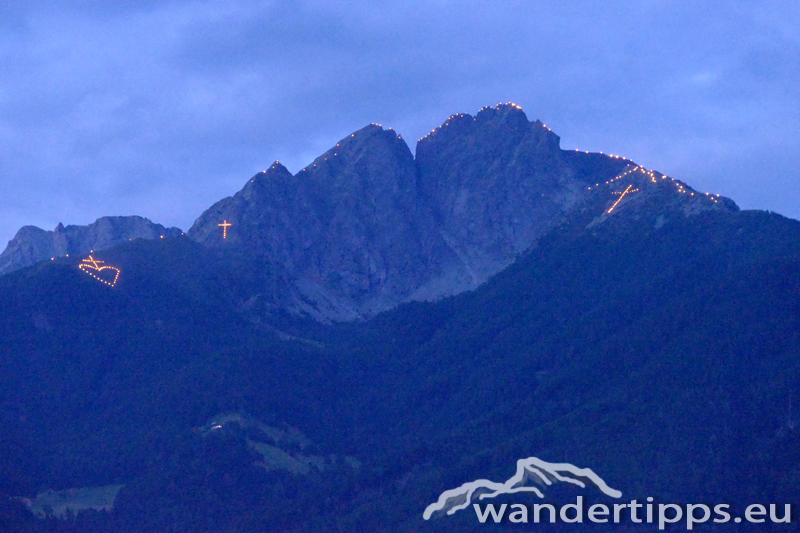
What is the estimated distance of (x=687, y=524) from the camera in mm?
197375

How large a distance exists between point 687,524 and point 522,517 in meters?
27.7

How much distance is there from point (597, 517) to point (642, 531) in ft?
25.2

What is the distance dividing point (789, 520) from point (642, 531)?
77.5 feet

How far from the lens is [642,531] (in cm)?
19725

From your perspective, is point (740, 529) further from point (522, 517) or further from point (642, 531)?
point (522, 517)

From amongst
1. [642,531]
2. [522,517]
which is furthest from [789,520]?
[522,517]

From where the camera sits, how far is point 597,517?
19938cm

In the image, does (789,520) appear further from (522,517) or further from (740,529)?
(522,517)

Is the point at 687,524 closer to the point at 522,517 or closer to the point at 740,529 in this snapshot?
the point at 740,529

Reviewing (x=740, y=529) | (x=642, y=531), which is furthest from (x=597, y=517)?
(x=740, y=529)

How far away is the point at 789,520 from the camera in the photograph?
19300cm

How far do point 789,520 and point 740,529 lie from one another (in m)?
8.22

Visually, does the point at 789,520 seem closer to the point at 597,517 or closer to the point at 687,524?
the point at 687,524

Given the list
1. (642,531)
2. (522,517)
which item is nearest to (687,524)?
(642,531)
